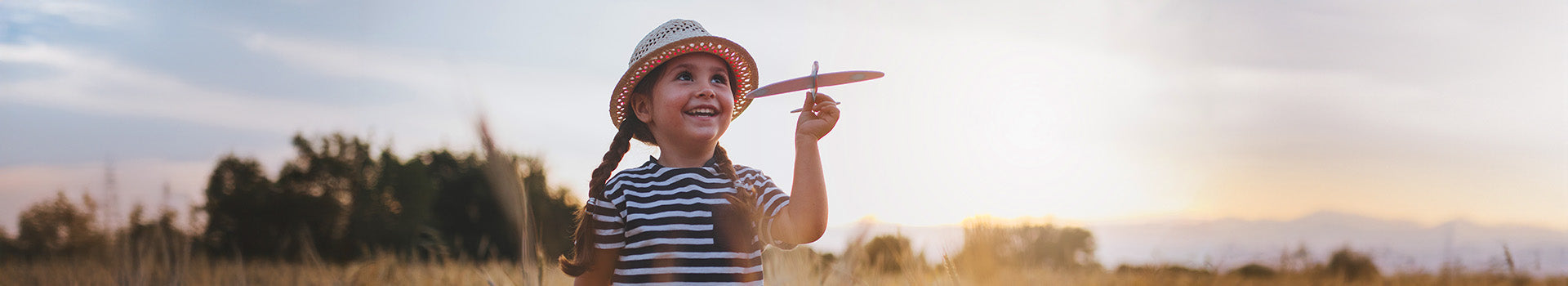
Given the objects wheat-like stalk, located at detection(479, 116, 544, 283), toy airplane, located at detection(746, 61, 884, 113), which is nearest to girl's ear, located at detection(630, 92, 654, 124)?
toy airplane, located at detection(746, 61, 884, 113)

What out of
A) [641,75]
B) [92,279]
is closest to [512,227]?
[641,75]

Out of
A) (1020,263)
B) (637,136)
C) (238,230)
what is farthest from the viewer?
(238,230)

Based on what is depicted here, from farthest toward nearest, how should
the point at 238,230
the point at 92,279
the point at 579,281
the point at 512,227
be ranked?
the point at 238,230
the point at 92,279
the point at 579,281
the point at 512,227

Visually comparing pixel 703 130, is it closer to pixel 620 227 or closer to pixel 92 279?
pixel 620 227

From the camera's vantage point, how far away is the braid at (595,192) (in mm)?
2348

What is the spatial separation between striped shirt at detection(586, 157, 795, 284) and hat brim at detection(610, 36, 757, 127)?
0.25 meters

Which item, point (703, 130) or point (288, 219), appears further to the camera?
point (288, 219)

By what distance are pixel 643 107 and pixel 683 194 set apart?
32 cm

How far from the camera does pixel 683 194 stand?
91.9 inches

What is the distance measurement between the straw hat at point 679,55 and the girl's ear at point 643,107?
23 mm

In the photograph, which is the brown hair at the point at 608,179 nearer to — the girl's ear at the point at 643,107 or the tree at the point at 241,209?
the girl's ear at the point at 643,107

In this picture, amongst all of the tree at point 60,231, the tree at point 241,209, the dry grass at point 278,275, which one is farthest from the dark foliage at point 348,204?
the dry grass at point 278,275

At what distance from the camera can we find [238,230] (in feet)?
82.3

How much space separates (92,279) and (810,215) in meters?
6.77
